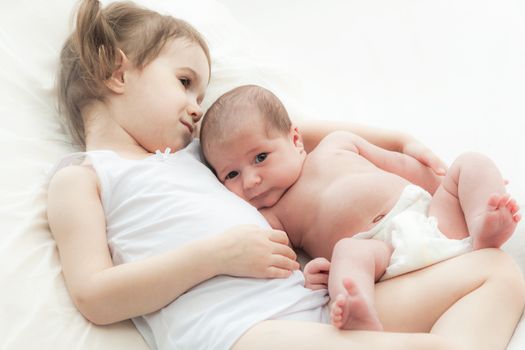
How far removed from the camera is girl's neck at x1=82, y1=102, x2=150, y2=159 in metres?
1.36

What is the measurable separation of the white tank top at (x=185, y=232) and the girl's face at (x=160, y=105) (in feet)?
0.16

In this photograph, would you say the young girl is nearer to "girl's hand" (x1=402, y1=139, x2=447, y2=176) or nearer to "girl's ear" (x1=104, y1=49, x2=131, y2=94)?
"girl's ear" (x1=104, y1=49, x2=131, y2=94)

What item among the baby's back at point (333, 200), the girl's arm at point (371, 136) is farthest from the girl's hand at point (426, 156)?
the baby's back at point (333, 200)

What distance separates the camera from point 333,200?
129 cm

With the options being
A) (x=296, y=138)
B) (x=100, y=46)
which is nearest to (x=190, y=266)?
(x=296, y=138)

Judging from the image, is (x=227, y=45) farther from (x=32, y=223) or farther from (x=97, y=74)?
(x=32, y=223)

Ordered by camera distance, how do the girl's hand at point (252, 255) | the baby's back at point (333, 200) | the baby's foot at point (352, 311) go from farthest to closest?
the baby's back at point (333, 200), the girl's hand at point (252, 255), the baby's foot at point (352, 311)

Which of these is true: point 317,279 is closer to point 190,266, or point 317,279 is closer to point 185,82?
point 190,266

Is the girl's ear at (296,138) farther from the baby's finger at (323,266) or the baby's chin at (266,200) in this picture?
the baby's finger at (323,266)

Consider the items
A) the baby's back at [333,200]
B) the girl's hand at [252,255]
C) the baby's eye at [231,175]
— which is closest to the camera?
the girl's hand at [252,255]

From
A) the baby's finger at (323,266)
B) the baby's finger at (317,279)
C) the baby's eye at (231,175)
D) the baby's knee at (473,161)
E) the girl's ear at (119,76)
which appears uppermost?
the baby's knee at (473,161)

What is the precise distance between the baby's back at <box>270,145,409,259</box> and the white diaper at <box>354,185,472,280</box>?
0.12 ft

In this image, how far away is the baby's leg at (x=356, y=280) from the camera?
39.0 inches

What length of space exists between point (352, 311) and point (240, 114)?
50 cm
